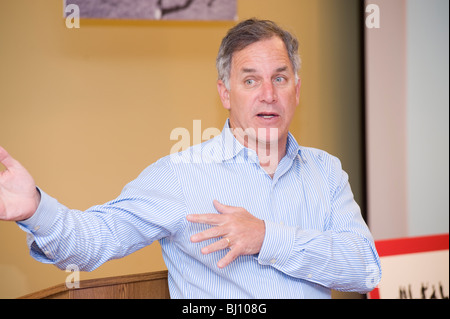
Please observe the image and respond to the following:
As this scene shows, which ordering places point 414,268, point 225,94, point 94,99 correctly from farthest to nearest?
point 414,268, point 94,99, point 225,94

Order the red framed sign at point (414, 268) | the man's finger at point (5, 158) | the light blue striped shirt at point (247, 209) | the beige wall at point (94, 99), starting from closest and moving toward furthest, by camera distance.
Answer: the man's finger at point (5, 158), the light blue striped shirt at point (247, 209), the beige wall at point (94, 99), the red framed sign at point (414, 268)

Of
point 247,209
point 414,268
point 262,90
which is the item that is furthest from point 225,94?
point 414,268

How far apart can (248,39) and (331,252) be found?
0.63 metres

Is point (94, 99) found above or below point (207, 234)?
above

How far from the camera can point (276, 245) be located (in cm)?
131

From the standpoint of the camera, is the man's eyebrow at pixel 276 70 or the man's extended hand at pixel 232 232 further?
the man's eyebrow at pixel 276 70

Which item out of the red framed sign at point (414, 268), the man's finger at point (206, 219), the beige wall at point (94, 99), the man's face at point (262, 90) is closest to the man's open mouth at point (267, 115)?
the man's face at point (262, 90)

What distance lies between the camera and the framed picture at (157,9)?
223 cm

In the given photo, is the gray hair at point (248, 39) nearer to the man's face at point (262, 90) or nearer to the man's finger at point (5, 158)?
the man's face at point (262, 90)

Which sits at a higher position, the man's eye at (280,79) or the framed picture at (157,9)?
the framed picture at (157,9)

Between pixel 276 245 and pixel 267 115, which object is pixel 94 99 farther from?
pixel 276 245
